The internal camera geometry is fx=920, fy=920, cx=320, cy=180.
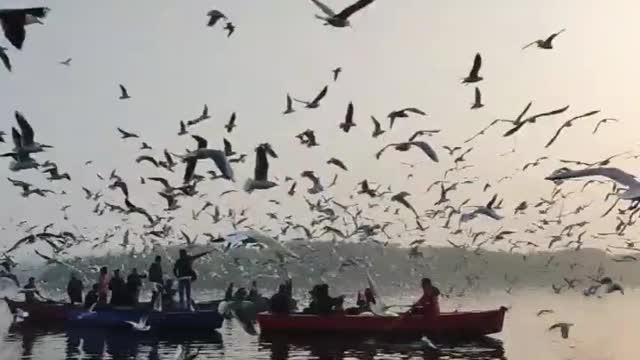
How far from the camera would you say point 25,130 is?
18.7 meters

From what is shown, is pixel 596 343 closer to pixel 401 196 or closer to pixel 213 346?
pixel 401 196

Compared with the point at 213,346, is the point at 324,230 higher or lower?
higher

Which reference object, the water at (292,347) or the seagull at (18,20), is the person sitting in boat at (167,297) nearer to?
the water at (292,347)

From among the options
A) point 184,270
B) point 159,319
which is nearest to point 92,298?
point 159,319

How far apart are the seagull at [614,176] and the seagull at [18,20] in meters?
7.64

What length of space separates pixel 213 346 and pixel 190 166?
12.7 meters

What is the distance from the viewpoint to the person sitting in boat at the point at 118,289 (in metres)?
33.3

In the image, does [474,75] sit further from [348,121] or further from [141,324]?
[141,324]

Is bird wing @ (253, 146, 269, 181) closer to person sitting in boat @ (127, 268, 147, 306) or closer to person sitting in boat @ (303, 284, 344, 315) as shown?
person sitting in boat @ (303, 284, 344, 315)

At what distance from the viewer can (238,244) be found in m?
18.2

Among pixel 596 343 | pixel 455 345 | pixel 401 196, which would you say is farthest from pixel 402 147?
pixel 596 343

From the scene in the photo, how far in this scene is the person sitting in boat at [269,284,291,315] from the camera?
32.2 metres

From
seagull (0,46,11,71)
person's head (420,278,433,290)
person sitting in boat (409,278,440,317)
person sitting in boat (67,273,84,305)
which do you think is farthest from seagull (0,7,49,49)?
person sitting in boat (67,273,84,305)

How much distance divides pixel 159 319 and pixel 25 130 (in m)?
15.1
